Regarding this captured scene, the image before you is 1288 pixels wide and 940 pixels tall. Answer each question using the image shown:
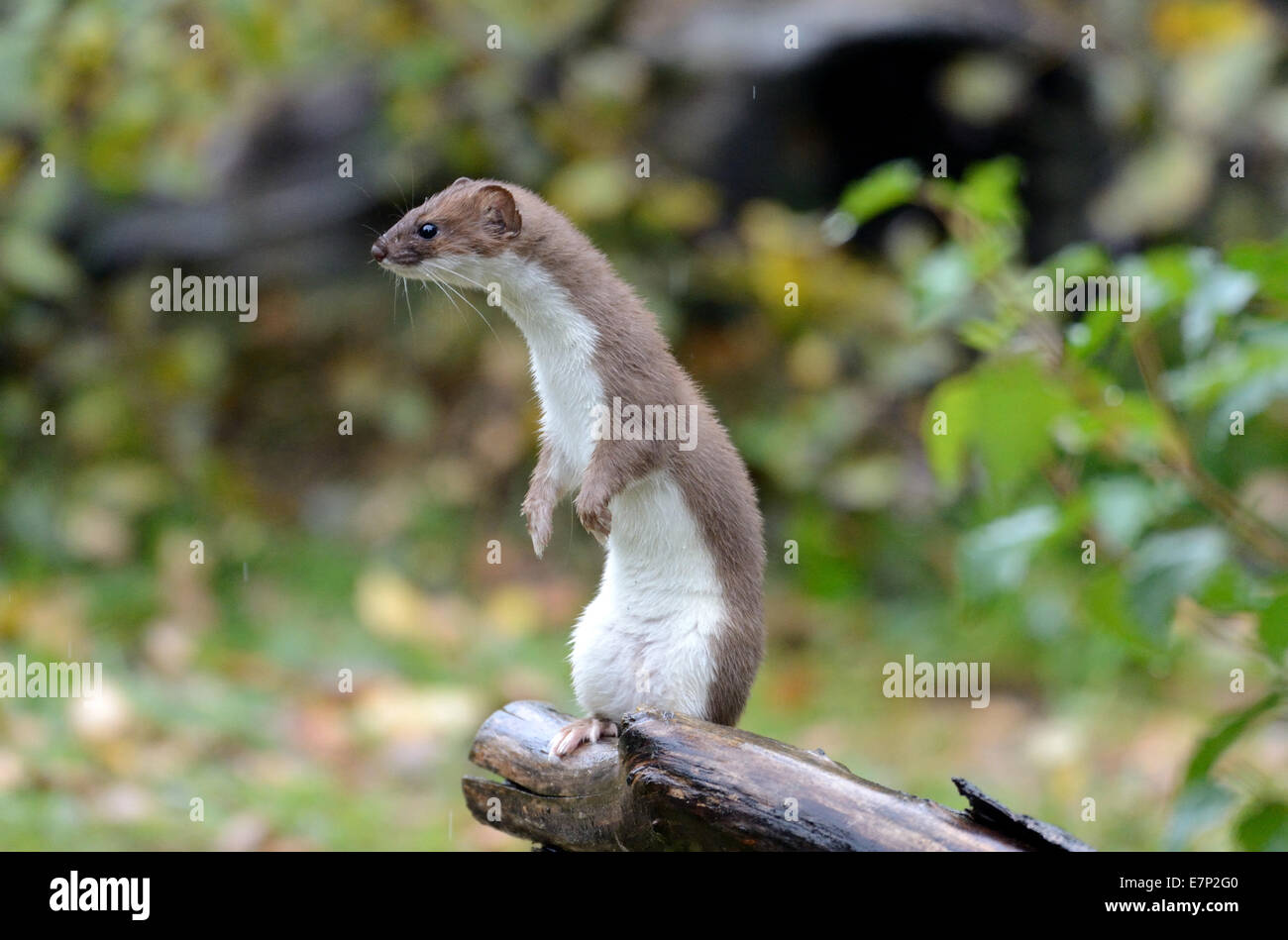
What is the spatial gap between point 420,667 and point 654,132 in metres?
3.83

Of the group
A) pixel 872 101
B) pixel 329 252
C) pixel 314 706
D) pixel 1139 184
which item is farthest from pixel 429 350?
pixel 1139 184

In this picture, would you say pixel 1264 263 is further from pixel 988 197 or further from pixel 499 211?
pixel 499 211

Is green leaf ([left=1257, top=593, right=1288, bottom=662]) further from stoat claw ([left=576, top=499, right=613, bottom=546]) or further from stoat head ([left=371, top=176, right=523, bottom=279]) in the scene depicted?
stoat head ([left=371, top=176, right=523, bottom=279])

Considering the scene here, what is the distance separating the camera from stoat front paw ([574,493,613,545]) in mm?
2994

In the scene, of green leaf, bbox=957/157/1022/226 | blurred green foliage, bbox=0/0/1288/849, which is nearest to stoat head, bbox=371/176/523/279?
green leaf, bbox=957/157/1022/226

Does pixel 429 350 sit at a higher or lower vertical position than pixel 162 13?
lower

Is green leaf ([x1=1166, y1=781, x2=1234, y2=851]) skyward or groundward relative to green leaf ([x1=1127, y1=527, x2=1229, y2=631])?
groundward

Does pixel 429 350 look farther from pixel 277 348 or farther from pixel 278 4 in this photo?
pixel 278 4

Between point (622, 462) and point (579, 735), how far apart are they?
72 cm

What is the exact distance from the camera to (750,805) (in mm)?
2816

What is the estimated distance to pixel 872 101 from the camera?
9008 mm

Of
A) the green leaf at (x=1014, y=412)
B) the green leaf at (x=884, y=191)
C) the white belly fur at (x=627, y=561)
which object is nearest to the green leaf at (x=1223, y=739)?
the green leaf at (x=1014, y=412)

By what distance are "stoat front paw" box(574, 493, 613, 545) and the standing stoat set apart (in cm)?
4

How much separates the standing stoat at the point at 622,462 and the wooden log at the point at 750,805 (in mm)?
212
